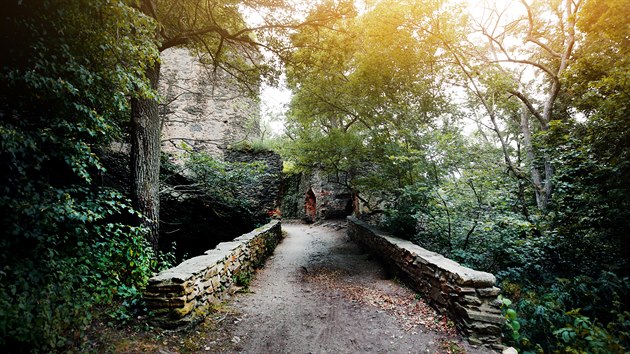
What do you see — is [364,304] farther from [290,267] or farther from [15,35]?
[15,35]

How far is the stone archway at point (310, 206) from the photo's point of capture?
14734 mm

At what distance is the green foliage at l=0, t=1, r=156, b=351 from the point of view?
2141 millimetres

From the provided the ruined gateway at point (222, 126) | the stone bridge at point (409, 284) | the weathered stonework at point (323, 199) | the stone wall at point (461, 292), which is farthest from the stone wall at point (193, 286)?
the weathered stonework at point (323, 199)

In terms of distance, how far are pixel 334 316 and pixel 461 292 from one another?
1.74 metres

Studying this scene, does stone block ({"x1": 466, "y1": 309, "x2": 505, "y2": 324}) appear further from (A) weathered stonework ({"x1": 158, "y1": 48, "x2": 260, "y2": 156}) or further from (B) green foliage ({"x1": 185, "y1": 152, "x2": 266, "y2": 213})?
(A) weathered stonework ({"x1": 158, "y1": 48, "x2": 260, "y2": 156})

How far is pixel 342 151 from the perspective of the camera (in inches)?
312

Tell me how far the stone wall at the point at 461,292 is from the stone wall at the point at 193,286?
10.4 feet

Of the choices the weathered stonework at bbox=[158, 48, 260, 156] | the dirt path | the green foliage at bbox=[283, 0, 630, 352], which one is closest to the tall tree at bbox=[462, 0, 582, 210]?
the green foliage at bbox=[283, 0, 630, 352]

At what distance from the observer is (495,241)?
16.9ft

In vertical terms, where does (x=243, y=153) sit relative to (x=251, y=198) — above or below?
above

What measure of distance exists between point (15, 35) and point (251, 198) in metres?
7.70

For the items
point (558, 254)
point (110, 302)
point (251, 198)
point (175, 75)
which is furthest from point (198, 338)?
point (175, 75)

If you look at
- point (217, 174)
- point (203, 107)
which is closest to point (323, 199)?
point (203, 107)

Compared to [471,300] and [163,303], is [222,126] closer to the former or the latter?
[163,303]
